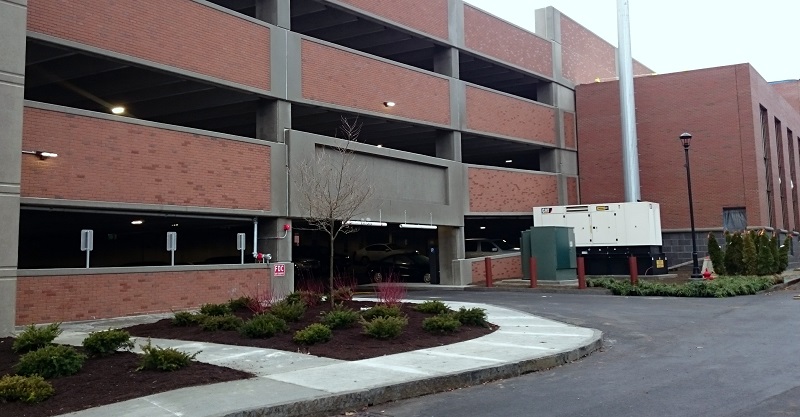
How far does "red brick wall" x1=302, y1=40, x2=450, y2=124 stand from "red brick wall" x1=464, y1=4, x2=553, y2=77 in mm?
3654

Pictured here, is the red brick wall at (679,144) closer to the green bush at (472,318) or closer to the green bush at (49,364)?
the green bush at (472,318)

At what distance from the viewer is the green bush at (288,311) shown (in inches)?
514

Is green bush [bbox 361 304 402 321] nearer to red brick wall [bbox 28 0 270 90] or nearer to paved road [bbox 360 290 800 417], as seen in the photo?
paved road [bbox 360 290 800 417]

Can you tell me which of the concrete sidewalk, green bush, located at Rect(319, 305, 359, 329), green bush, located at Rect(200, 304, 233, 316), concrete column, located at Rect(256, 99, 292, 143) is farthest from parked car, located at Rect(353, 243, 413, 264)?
green bush, located at Rect(319, 305, 359, 329)

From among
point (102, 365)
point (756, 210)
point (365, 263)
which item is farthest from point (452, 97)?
point (102, 365)

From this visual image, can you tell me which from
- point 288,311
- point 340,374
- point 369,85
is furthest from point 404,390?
point 369,85

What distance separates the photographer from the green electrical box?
85.0 ft

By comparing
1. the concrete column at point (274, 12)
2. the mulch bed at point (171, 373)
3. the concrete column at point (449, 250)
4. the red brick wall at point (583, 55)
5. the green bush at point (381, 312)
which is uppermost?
the red brick wall at point (583, 55)

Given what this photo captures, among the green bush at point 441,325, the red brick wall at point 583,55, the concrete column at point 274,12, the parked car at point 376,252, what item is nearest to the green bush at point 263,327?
the green bush at point 441,325

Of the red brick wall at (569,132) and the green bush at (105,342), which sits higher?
the red brick wall at (569,132)

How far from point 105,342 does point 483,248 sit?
76.5 feet

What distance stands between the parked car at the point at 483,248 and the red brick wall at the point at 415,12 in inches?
358

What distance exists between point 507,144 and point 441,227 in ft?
24.5

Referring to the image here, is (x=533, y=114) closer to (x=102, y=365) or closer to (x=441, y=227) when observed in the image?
(x=441, y=227)
